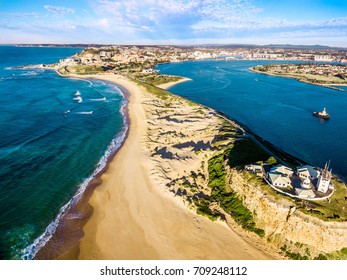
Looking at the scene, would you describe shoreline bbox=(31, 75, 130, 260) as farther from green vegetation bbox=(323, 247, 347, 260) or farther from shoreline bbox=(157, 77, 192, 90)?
shoreline bbox=(157, 77, 192, 90)

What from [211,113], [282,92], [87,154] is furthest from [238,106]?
[87,154]

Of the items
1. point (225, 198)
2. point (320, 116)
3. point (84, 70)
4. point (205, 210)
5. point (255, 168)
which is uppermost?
point (84, 70)

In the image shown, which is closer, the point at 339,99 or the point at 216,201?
the point at 216,201

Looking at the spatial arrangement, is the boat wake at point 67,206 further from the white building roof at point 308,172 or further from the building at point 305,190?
the white building roof at point 308,172

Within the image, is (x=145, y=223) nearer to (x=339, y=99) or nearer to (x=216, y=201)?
(x=216, y=201)

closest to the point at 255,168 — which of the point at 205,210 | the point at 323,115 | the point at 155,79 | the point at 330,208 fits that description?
the point at 205,210

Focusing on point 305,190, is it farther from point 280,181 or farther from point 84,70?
point 84,70
